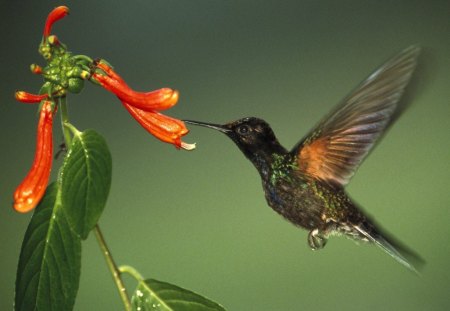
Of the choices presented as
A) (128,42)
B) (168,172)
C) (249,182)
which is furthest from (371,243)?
(128,42)

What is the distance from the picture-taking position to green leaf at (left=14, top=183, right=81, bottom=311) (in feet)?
1.65

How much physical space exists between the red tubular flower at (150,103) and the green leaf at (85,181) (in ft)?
0.16

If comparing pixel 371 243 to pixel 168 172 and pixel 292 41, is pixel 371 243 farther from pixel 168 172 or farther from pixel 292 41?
pixel 292 41

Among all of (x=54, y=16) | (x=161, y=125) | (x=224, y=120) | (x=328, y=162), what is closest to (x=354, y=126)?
(x=328, y=162)

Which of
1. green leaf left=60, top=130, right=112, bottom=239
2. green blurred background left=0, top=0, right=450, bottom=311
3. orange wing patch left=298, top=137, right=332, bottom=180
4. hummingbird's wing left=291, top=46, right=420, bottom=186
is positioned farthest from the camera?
green blurred background left=0, top=0, right=450, bottom=311

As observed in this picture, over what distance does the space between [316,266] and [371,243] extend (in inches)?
41.2

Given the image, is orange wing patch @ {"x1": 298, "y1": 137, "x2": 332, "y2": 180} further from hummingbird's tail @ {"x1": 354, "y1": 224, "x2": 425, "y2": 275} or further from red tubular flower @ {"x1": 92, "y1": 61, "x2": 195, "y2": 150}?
red tubular flower @ {"x1": 92, "y1": 61, "x2": 195, "y2": 150}

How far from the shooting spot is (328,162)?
2.54 feet

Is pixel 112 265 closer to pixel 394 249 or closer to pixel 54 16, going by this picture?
pixel 54 16

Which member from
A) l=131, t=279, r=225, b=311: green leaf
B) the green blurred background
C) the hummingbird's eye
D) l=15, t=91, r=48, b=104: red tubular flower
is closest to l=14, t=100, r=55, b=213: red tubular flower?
l=15, t=91, r=48, b=104: red tubular flower

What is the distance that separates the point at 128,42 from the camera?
1.90 m

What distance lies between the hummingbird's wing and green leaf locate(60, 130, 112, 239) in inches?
11.5

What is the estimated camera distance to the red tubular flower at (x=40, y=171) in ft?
1.70

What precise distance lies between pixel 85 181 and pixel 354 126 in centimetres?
36
